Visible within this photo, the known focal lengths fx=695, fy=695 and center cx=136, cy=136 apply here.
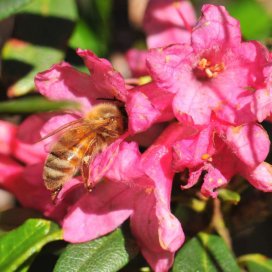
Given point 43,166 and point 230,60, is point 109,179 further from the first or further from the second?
point 230,60

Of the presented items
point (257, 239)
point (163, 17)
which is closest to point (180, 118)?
point (163, 17)

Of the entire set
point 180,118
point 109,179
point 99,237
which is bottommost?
point 99,237

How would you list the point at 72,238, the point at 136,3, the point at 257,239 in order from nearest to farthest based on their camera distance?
the point at 72,238 → the point at 257,239 → the point at 136,3

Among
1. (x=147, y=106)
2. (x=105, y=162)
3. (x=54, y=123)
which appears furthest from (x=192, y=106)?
(x=54, y=123)

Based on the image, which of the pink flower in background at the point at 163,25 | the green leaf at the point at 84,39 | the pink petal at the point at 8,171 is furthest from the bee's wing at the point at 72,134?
the green leaf at the point at 84,39

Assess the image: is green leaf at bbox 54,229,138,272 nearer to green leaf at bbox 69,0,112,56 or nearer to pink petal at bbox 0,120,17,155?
pink petal at bbox 0,120,17,155

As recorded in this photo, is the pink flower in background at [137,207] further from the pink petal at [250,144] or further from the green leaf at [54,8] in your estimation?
the green leaf at [54,8]
